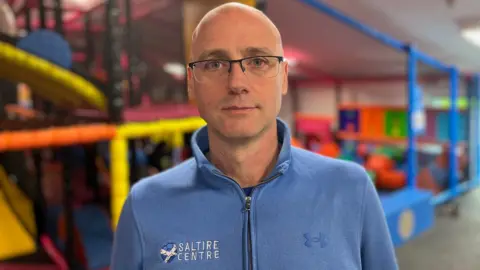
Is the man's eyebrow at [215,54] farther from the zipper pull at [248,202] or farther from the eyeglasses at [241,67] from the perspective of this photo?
the zipper pull at [248,202]

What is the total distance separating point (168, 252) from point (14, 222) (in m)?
2.23

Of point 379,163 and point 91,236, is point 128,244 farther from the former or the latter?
point 379,163

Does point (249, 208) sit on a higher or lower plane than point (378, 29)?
lower

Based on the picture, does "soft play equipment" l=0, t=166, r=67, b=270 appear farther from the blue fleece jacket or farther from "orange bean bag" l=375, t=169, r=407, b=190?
"orange bean bag" l=375, t=169, r=407, b=190

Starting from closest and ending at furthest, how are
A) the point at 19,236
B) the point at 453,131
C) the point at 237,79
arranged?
1. the point at 237,79
2. the point at 19,236
3. the point at 453,131

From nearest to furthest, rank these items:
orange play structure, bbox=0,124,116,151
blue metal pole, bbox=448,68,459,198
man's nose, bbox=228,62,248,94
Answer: man's nose, bbox=228,62,248,94, orange play structure, bbox=0,124,116,151, blue metal pole, bbox=448,68,459,198

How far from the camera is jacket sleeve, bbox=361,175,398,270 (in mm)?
883

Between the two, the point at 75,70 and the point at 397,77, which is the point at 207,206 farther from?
→ the point at 397,77

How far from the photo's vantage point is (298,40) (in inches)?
205

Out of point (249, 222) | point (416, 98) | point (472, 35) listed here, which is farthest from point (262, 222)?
point (472, 35)

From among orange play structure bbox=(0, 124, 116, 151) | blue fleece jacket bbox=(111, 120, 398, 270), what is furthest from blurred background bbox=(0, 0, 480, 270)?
blue fleece jacket bbox=(111, 120, 398, 270)

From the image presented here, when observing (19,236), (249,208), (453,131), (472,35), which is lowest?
(19,236)

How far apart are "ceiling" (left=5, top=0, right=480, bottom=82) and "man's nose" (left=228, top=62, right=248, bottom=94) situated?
2581 mm

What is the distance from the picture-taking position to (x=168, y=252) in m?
0.82
